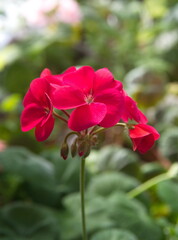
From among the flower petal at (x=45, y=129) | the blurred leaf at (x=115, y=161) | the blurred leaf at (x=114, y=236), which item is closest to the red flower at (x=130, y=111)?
the flower petal at (x=45, y=129)

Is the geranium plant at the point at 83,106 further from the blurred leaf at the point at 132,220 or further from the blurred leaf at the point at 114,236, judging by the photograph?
the blurred leaf at the point at 132,220

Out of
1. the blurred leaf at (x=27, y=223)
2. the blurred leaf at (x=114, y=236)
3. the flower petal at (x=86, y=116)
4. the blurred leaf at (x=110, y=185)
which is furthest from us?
the blurred leaf at (x=110, y=185)

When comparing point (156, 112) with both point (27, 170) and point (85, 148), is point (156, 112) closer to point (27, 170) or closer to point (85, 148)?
point (27, 170)

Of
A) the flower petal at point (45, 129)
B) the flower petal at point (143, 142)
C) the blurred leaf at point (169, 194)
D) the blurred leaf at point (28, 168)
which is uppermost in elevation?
the blurred leaf at point (28, 168)

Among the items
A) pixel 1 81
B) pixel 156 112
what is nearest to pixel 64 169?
pixel 156 112

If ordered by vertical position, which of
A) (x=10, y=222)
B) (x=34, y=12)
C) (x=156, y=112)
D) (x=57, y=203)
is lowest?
(x=10, y=222)

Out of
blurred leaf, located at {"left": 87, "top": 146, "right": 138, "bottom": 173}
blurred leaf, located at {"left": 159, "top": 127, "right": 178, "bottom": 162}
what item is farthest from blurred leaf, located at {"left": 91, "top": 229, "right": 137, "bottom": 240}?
blurred leaf, located at {"left": 159, "top": 127, "right": 178, "bottom": 162}

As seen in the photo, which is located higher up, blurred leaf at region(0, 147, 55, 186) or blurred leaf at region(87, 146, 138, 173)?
blurred leaf at region(87, 146, 138, 173)

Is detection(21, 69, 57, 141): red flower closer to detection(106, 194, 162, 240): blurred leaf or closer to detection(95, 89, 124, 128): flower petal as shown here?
detection(95, 89, 124, 128): flower petal
